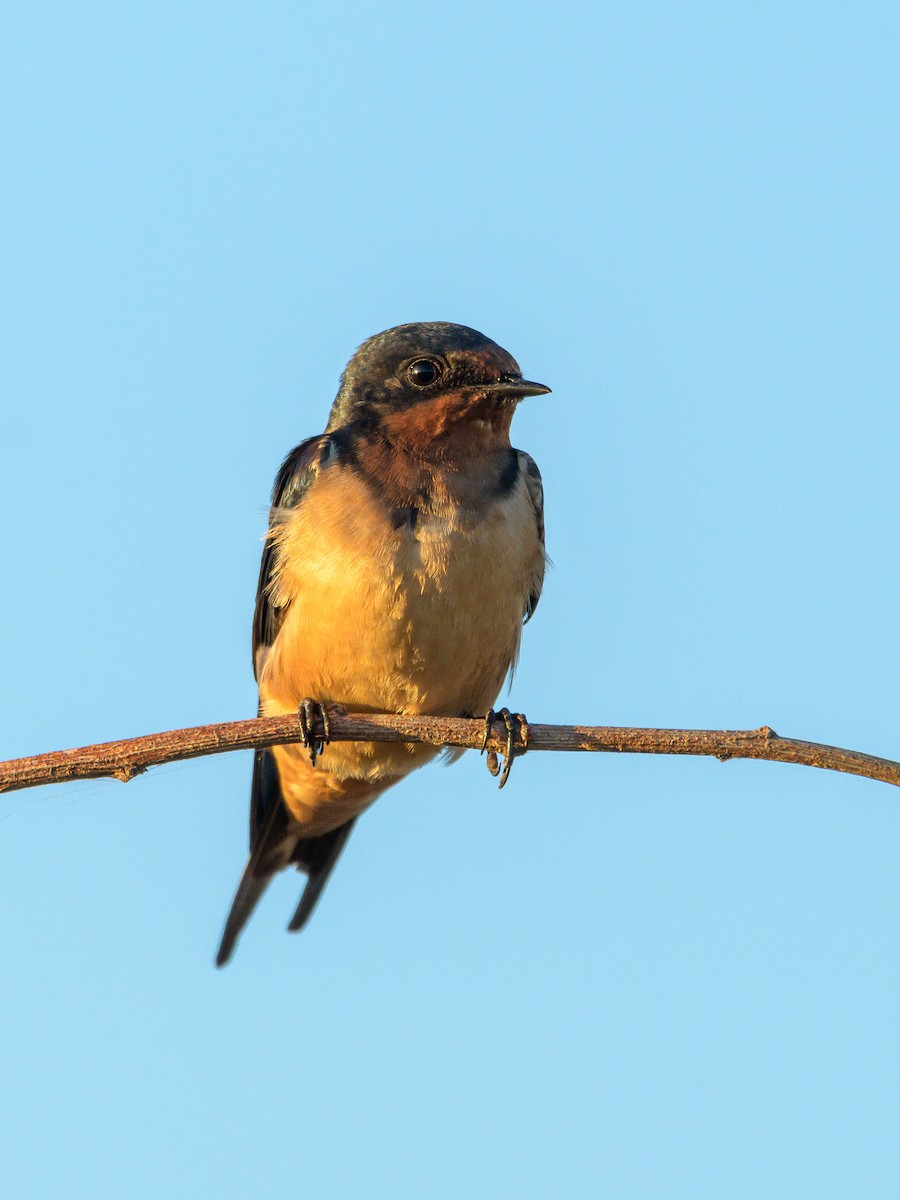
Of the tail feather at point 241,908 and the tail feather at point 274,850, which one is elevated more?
the tail feather at point 274,850

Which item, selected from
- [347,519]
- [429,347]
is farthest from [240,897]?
[429,347]

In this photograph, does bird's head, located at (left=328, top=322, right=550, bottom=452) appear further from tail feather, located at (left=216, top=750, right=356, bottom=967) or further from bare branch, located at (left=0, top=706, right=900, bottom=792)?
tail feather, located at (left=216, top=750, right=356, bottom=967)

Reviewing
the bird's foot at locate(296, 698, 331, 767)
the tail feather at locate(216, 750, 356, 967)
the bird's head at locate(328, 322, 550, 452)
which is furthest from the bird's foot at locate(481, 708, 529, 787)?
the tail feather at locate(216, 750, 356, 967)

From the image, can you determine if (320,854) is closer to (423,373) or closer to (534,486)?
(534,486)

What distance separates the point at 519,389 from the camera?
7.71 m

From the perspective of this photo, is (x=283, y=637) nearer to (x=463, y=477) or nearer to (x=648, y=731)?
(x=463, y=477)

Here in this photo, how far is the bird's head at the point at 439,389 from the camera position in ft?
25.5

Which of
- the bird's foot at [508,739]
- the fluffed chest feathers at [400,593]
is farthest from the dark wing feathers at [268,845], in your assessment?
the bird's foot at [508,739]

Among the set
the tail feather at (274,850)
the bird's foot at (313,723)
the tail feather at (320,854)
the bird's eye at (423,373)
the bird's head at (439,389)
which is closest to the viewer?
the bird's foot at (313,723)

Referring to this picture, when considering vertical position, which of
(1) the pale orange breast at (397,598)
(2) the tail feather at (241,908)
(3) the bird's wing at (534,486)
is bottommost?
(2) the tail feather at (241,908)

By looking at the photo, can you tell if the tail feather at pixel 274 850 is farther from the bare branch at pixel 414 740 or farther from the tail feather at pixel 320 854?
the bare branch at pixel 414 740

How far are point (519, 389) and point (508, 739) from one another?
1.72 meters

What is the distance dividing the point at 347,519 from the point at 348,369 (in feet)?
4.51

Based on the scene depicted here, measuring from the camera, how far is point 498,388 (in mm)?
7734
